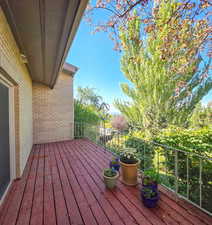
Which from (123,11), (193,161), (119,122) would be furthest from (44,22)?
(119,122)

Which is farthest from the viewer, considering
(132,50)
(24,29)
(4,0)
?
(132,50)

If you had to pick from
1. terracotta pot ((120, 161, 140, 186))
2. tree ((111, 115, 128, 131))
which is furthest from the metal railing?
tree ((111, 115, 128, 131))

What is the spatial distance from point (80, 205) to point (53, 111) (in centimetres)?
427

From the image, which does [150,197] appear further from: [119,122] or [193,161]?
[119,122]

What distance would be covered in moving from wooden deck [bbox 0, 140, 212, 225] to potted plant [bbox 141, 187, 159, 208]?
0.21 ft

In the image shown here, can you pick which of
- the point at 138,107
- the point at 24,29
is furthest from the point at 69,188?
the point at 138,107

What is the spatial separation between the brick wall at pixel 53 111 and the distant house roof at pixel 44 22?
9.41 feet

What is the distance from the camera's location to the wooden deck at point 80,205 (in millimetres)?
1380

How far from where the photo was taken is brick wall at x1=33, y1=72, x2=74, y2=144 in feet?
15.9

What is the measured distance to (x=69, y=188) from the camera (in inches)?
78.5

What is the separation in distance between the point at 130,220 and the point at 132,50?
8512 millimetres

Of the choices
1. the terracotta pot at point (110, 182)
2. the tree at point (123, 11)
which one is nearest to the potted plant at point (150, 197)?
the terracotta pot at point (110, 182)

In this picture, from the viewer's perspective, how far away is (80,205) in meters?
1.61

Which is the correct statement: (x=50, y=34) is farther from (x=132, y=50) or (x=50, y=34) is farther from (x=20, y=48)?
(x=132, y=50)
